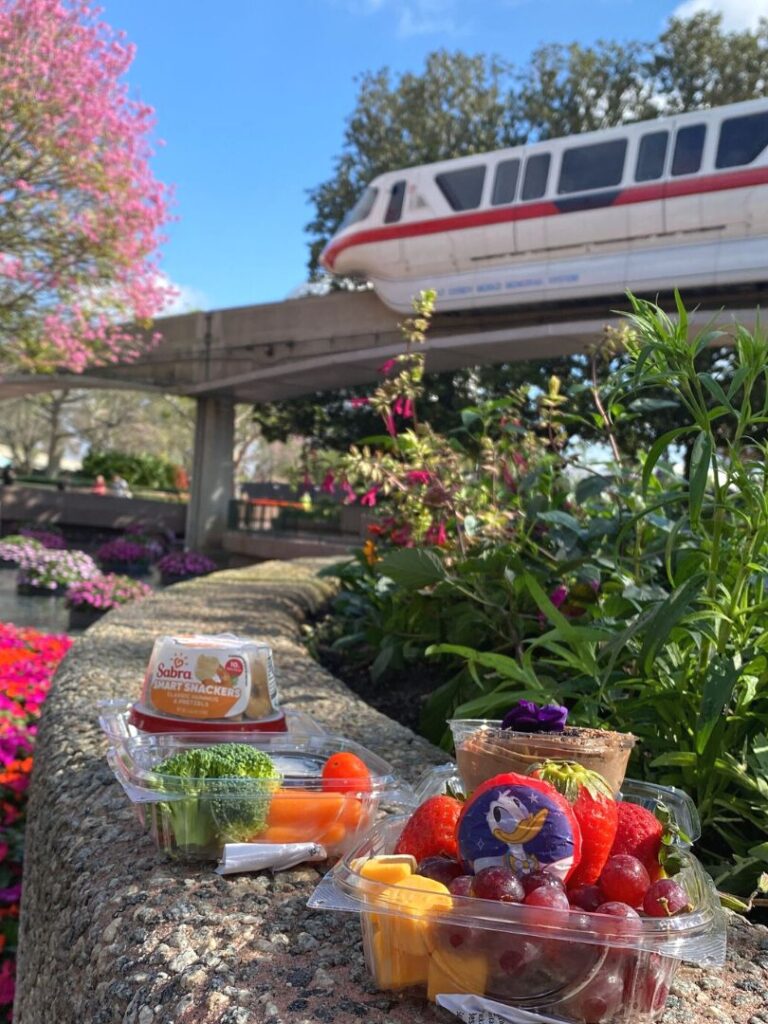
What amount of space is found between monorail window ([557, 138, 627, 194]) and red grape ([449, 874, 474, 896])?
13226 mm

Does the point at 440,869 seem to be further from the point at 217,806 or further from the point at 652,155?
the point at 652,155

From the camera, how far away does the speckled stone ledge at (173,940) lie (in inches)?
46.1

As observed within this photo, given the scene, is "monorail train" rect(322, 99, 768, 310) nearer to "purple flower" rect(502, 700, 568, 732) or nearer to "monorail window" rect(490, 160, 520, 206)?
"monorail window" rect(490, 160, 520, 206)

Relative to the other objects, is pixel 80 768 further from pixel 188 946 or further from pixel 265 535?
pixel 265 535

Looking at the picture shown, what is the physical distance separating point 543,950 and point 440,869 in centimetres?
19

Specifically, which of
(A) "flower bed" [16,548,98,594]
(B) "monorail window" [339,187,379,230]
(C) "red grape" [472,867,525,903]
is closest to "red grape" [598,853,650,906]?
(C) "red grape" [472,867,525,903]

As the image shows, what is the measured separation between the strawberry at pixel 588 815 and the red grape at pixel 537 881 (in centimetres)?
8

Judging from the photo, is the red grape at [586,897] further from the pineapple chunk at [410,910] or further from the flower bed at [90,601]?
the flower bed at [90,601]

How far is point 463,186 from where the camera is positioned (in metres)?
14.3

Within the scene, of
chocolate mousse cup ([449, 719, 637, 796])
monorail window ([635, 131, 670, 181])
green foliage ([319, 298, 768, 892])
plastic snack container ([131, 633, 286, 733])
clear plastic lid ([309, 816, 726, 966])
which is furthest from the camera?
monorail window ([635, 131, 670, 181])

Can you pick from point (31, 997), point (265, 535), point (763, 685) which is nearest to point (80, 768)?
point (31, 997)

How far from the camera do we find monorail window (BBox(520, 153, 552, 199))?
13.4 metres

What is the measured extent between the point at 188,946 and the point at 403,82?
24.2 metres

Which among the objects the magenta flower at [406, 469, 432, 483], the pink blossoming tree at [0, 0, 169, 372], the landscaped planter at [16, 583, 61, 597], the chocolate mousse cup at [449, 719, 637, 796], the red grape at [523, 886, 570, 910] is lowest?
the landscaped planter at [16, 583, 61, 597]
